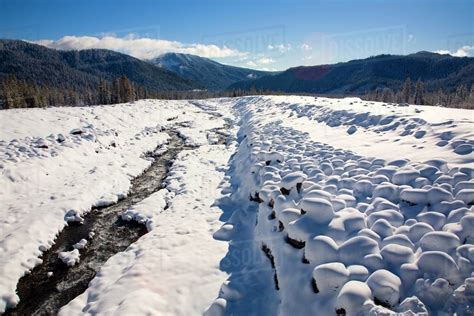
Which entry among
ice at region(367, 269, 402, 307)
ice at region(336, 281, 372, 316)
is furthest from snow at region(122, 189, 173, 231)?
ice at region(367, 269, 402, 307)

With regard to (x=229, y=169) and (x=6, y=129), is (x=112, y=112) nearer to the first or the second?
(x=6, y=129)

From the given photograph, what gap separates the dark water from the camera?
8.07 meters

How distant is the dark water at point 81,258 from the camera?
807 cm

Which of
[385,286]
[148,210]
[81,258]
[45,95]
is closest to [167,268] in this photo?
[81,258]

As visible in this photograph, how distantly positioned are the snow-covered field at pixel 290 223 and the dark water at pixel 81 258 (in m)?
0.36

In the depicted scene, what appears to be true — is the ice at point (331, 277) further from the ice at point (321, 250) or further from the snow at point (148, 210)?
the snow at point (148, 210)

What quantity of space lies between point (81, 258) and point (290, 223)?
284 inches

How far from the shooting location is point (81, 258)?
33.0 feet

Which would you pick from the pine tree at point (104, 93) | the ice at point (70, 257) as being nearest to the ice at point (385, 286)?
the ice at point (70, 257)

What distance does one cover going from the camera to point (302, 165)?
37.7ft

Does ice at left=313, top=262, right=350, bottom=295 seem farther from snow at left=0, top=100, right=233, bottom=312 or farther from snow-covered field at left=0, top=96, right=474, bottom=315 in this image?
snow at left=0, top=100, right=233, bottom=312

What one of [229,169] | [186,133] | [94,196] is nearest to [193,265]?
[94,196]

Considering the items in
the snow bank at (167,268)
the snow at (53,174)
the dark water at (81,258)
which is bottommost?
the dark water at (81,258)

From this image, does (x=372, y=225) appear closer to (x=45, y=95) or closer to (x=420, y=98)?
(x=420, y=98)
